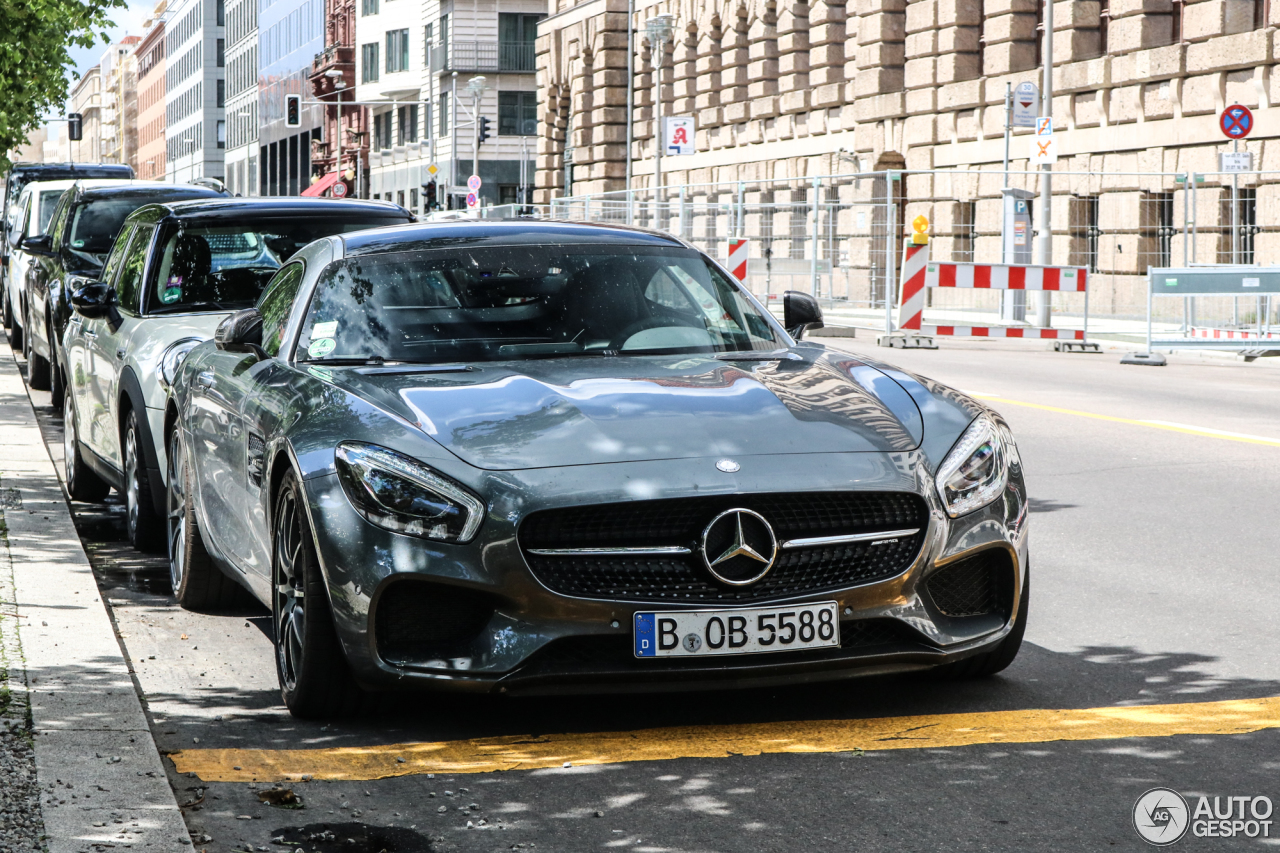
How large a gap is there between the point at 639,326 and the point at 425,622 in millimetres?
1647

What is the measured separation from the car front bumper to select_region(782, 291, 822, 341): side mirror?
6.46ft

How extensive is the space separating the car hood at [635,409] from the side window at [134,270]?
375cm

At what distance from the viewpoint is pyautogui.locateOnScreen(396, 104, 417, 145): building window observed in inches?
3354

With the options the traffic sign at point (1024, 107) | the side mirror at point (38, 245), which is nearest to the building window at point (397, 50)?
the traffic sign at point (1024, 107)

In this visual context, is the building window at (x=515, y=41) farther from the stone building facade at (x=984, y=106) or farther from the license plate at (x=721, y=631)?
the license plate at (x=721, y=631)

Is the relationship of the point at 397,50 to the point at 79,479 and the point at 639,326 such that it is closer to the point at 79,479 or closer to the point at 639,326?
the point at 79,479

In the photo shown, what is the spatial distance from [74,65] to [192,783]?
31561 millimetres

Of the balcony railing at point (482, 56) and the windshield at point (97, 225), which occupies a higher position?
the balcony railing at point (482, 56)

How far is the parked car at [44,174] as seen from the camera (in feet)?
86.2

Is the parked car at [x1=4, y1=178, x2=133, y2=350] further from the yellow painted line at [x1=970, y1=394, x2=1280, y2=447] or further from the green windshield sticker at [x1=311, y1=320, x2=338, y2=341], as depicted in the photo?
the green windshield sticker at [x1=311, y1=320, x2=338, y2=341]

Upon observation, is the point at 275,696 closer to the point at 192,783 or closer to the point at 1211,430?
the point at 192,783

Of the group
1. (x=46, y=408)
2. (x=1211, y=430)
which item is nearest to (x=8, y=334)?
(x=46, y=408)

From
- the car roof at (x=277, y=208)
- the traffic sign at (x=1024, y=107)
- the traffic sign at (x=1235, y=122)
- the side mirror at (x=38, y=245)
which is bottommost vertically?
the side mirror at (x=38, y=245)

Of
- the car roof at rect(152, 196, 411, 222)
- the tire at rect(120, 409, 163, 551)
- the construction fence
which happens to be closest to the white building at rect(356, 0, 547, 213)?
the construction fence
